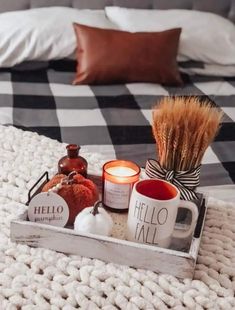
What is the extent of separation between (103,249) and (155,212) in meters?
0.12

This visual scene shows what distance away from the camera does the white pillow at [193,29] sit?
7.70 feet

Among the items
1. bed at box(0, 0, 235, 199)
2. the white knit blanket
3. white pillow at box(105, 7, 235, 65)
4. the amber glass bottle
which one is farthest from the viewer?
white pillow at box(105, 7, 235, 65)

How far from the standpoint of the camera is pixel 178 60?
237 cm

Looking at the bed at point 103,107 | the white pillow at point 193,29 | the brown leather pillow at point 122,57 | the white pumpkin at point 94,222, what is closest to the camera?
the white pumpkin at point 94,222

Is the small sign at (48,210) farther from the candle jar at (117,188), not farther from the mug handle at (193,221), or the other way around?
the mug handle at (193,221)

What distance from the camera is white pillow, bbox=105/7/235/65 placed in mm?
2346

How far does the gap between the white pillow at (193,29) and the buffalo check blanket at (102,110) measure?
0.36 ft

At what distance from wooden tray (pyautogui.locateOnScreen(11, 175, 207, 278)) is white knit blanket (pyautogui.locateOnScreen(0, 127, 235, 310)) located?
13mm

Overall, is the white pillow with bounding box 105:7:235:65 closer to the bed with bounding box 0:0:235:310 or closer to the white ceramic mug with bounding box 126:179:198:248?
the bed with bounding box 0:0:235:310

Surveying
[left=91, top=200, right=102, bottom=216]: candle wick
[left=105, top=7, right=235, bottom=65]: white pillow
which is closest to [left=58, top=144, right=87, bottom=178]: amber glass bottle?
[left=91, top=200, right=102, bottom=216]: candle wick

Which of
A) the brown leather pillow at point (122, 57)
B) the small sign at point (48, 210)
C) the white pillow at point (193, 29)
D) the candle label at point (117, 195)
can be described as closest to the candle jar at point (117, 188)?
the candle label at point (117, 195)

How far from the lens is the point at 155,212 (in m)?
0.89

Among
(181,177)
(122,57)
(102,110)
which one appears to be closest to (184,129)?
(181,177)

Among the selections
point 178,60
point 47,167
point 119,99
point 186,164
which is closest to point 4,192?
point 47,167
